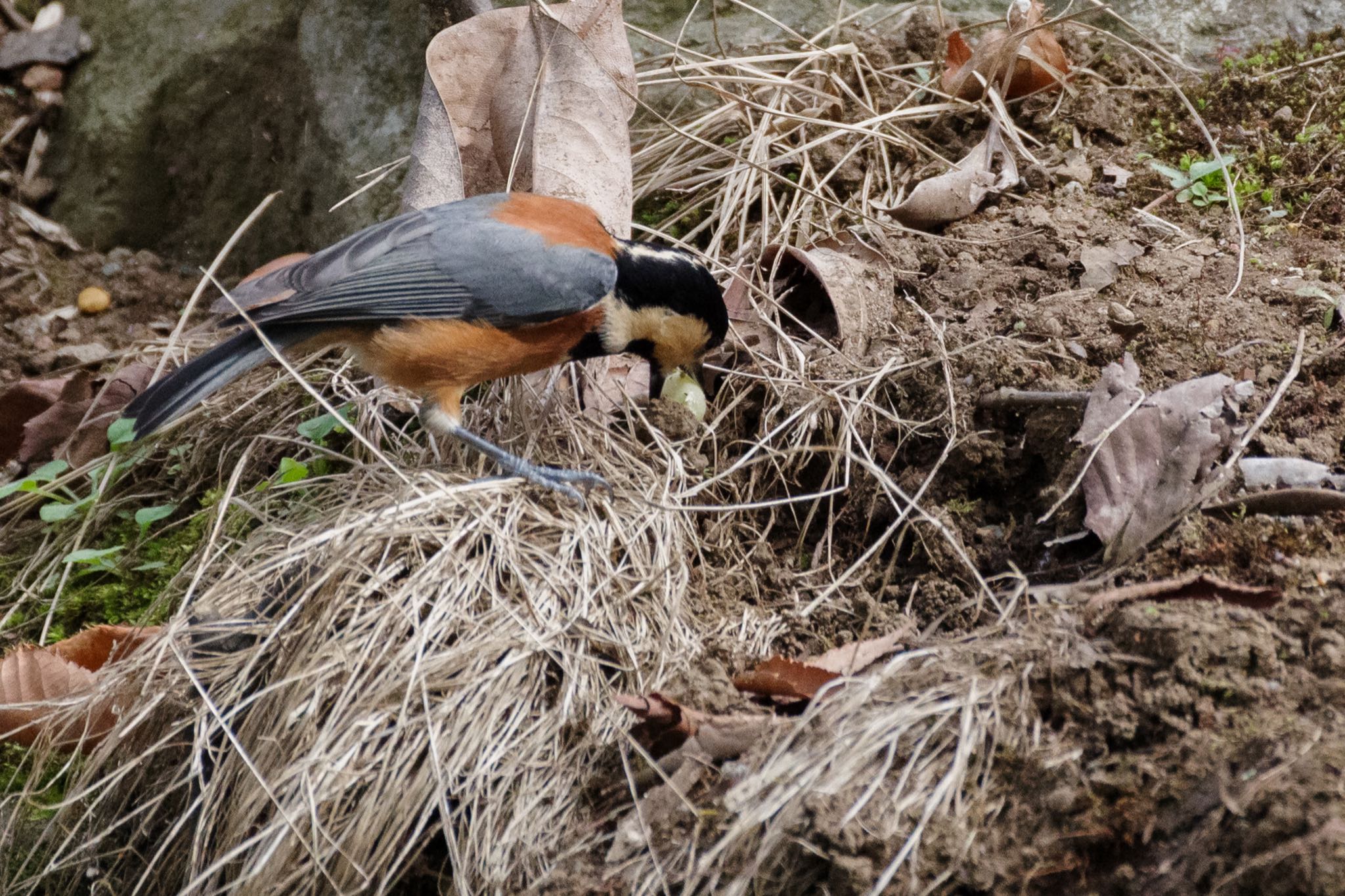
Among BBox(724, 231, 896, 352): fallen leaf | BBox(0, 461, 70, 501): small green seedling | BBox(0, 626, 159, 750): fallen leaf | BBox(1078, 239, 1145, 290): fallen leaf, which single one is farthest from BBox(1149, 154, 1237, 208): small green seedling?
BBox(0, 461, 70, 501): small green seedling

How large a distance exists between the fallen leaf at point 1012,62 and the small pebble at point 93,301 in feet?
12.2

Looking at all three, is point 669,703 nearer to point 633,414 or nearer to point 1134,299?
point 633,414

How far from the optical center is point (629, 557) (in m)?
2.78

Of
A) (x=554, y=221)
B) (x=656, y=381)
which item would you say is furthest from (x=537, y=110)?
(x=656, y=381)

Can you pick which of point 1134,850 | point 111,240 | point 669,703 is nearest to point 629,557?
point 669,703

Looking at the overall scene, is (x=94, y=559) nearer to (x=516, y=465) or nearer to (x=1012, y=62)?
(x=516, y=465)

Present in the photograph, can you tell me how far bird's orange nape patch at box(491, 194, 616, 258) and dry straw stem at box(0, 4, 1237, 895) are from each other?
462 millimetres

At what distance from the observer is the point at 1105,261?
3.35m

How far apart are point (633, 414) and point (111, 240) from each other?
131 inches

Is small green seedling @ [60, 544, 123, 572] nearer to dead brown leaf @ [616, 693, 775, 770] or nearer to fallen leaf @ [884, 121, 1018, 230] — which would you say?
dead brown leaf @ [616, 693, 775, 770]

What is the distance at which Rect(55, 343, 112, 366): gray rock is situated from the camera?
14.9ft

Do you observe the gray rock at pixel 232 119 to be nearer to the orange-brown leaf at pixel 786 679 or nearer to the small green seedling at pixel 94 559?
the small green seedling at pixel 94 559

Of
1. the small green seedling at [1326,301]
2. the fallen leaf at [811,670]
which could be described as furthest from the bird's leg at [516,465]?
the small green seedling at [1326,301]

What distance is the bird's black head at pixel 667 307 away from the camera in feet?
10.8
